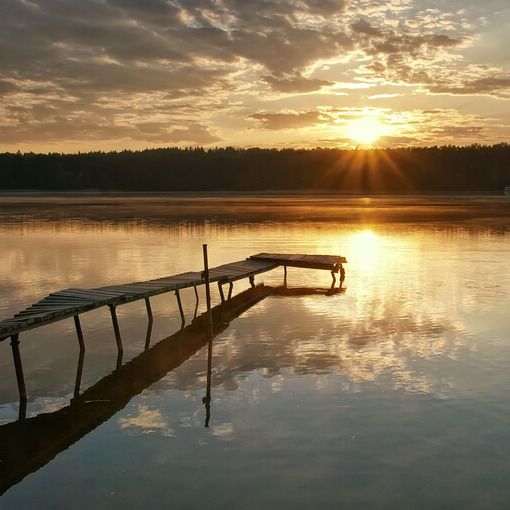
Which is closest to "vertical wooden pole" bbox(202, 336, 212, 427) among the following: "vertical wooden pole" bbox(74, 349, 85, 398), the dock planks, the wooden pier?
the wooden pier

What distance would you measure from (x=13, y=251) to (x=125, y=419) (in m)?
21.3

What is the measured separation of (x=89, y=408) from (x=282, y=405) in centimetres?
289

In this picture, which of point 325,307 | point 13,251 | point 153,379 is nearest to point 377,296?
point 325,307

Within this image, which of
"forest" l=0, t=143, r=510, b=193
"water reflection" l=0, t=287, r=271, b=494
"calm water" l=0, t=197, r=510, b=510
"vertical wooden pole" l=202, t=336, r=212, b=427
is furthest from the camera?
"forest" l=0, t=143, r=510, b=193

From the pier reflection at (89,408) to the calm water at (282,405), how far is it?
40mm

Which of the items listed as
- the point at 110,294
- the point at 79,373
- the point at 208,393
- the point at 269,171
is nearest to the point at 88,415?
the point at 208,393

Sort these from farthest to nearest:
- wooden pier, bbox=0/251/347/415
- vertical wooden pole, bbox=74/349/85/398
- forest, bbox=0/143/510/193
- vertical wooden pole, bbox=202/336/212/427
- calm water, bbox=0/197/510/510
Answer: forest, bbox=0/143/510/193 → wooden pier, bbox=0/251/347/415 → vertical wooden pole, bbox=74/349/85/398 → vertical wooden pole, bbox=202/336/212/427 → calm water, bbox=0/197/510/510

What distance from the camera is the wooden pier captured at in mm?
10323

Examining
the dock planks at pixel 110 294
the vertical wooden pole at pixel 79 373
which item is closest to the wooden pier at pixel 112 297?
the dock planks at pixel 110 294

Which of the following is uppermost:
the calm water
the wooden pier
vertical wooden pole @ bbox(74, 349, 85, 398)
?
A: the wooden pier

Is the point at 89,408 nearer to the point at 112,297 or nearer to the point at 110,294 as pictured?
the point at 112,297

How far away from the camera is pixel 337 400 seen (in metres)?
9.38

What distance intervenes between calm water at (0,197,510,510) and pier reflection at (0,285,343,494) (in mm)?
40

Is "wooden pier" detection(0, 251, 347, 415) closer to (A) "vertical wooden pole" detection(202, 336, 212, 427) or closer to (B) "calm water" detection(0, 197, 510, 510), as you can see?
(B) "calm water" detection(0, 197, 510, 510)
